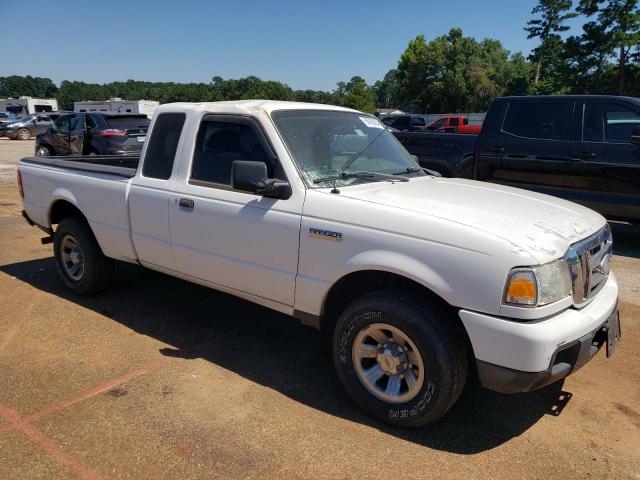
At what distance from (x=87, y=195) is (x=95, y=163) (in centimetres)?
133

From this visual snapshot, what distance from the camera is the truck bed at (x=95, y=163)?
4.43 meters

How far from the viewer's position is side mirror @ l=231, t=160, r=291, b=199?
319cm

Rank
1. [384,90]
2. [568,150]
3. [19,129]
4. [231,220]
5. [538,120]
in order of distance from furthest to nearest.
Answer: [384,90]
[19,129]
[538,120]
[568,150]
[231,220]

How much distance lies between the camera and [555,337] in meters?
2.51

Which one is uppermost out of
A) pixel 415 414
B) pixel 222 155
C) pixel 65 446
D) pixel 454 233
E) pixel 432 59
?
pixel 432 59

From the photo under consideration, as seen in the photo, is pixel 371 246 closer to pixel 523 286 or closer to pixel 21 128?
pixel 523 286

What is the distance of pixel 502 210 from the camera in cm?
298

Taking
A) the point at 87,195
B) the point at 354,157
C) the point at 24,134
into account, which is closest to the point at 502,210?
the point at 354,157

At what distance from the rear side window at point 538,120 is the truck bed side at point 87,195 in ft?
18.0

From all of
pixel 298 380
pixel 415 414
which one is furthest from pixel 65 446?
pixel 415 414

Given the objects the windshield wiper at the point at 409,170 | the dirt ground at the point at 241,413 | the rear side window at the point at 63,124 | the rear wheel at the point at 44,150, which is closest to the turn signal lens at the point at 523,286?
the dirt ground at the point at 241,413

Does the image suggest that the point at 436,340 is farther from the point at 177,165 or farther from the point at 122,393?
the point at 177,165

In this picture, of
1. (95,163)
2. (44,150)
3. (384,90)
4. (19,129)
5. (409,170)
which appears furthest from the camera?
(384,90)

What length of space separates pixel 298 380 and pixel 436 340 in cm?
123
